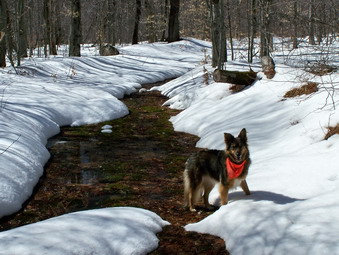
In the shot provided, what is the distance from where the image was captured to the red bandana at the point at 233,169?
19.0 feet

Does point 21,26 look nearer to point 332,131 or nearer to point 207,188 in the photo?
point 207,188

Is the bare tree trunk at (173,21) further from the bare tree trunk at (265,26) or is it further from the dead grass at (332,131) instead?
the dead grass at (332,131)

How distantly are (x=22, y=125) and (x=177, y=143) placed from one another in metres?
4.28

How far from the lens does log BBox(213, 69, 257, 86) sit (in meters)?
13.4

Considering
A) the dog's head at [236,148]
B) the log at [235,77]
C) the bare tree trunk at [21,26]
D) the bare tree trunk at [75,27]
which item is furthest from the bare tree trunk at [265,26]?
the bare tree trunk at [75,27]

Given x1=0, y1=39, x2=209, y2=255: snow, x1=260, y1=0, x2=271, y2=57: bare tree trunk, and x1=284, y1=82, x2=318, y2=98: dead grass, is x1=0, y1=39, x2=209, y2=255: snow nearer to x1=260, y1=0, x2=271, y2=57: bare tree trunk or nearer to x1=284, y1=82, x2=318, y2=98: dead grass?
x1=260, y1=0, x2=271, y2=57: bare tree trunk

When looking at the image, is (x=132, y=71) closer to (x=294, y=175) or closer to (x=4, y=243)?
(x=294, y=175)

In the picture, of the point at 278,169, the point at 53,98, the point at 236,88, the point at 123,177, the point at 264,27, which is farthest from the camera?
the point at 53,98

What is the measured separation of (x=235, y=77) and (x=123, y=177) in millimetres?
6972

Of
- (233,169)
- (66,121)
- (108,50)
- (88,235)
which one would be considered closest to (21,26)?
(108,50)

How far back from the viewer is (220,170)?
614 centimetres

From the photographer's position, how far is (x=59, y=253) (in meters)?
4.07

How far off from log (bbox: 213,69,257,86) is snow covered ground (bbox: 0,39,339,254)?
0.47 m

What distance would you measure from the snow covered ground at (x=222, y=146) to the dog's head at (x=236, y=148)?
70 cm
